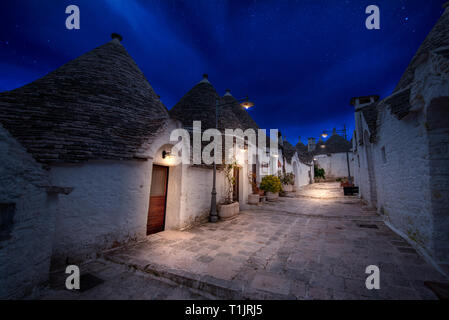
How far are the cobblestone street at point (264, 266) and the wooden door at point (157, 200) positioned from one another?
0.61m

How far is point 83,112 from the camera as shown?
15.8 ft

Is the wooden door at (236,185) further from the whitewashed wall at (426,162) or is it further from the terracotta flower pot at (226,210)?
the whitewashed wall at (426,162)

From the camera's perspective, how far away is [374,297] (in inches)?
101

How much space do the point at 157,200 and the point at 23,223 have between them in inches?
142

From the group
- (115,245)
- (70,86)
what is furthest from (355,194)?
(70,86)

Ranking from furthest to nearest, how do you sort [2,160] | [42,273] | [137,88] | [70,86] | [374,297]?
[137,88], [70,86], [42,273], [374,297], [2,160]

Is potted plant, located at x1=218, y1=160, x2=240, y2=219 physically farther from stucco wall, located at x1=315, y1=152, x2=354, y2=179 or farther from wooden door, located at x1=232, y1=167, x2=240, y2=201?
stucco wall, located at x1=315, y1=152, x2=354, y2=179

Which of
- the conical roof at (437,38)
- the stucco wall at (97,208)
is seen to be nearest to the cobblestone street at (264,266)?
the stucco wall at (97,208)

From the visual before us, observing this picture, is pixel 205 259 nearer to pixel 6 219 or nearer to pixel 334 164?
pixel 6 219

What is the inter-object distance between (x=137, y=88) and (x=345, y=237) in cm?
→ 936

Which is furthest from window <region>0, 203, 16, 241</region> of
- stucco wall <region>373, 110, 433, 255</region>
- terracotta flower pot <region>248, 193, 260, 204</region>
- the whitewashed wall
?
terracotta flower pot <region>248, 193, 260, 204</region>

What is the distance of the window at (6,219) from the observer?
2361mm

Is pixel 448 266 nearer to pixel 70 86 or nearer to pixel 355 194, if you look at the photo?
pixel 70 86

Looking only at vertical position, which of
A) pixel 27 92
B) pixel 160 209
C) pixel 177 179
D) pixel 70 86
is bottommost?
pixel 160 209
